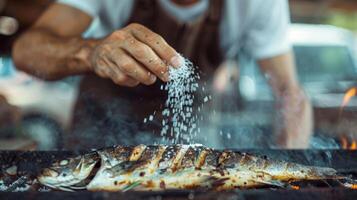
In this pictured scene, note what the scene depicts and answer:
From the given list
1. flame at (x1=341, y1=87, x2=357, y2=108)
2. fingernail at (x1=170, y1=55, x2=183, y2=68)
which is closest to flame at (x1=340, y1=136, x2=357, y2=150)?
flame at (x1=341, y1=87, x2=357, y2=108)

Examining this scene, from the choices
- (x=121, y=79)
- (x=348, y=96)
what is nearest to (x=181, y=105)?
(x=121, y=79)

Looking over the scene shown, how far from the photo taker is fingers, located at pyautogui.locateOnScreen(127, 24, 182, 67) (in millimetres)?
1884

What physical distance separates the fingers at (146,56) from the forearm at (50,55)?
0.70 meters

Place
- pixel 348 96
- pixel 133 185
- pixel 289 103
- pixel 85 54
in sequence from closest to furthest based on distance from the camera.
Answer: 1. pixel 133 185
2. pixel 85 54
3. pixel 289 103
4. pixel 348 96

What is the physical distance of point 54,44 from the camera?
9.93 feet

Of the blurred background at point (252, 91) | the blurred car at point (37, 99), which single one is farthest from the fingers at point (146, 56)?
the blurred car at point (37, 99)

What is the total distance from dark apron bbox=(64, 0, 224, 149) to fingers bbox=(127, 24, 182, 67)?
4.15 feet

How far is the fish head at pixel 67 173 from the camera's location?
1.79 metres

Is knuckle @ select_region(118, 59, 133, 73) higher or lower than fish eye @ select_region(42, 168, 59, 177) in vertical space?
higher

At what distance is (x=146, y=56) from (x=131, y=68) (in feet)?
0.41

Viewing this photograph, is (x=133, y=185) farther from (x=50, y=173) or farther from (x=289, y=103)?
(x=289, y=103)

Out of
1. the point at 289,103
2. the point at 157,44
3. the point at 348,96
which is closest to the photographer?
the point at 157,44

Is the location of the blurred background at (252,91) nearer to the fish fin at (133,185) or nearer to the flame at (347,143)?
the flame at (347,143)

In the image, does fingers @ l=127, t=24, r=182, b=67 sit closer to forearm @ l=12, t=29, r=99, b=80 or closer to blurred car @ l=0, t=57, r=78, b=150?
forearm @ l=12, t=29, r=99, b=80
